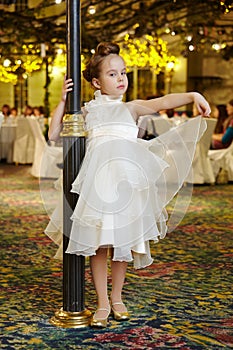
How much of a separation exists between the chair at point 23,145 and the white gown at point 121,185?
34.7ft

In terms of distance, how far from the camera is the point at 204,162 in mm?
10383

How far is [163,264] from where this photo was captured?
508 centimetres

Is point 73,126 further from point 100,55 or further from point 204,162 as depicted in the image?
point 204,162

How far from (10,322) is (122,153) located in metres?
0.96

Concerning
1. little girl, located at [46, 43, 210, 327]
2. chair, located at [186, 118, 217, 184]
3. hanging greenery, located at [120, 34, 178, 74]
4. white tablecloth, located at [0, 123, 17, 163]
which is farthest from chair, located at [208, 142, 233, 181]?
little girl, located at [46, 43, 210, 327]

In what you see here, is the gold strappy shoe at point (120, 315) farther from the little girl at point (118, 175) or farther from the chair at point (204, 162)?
the chair at point (204, 162)

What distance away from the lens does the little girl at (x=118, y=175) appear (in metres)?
3.48

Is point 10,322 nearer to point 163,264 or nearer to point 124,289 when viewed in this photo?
point 124,289

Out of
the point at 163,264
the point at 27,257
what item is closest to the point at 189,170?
the point at 163,264

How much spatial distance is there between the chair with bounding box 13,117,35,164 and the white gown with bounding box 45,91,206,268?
1059 cm

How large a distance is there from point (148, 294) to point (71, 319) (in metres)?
0.73

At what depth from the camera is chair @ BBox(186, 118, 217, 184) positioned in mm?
10266

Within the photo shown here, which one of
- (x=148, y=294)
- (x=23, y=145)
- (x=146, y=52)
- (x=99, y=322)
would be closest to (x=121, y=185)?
(x=99, y=322)

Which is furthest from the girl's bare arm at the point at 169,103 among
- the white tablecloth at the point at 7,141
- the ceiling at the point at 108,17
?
the white tablecloth at the point at 7,141
